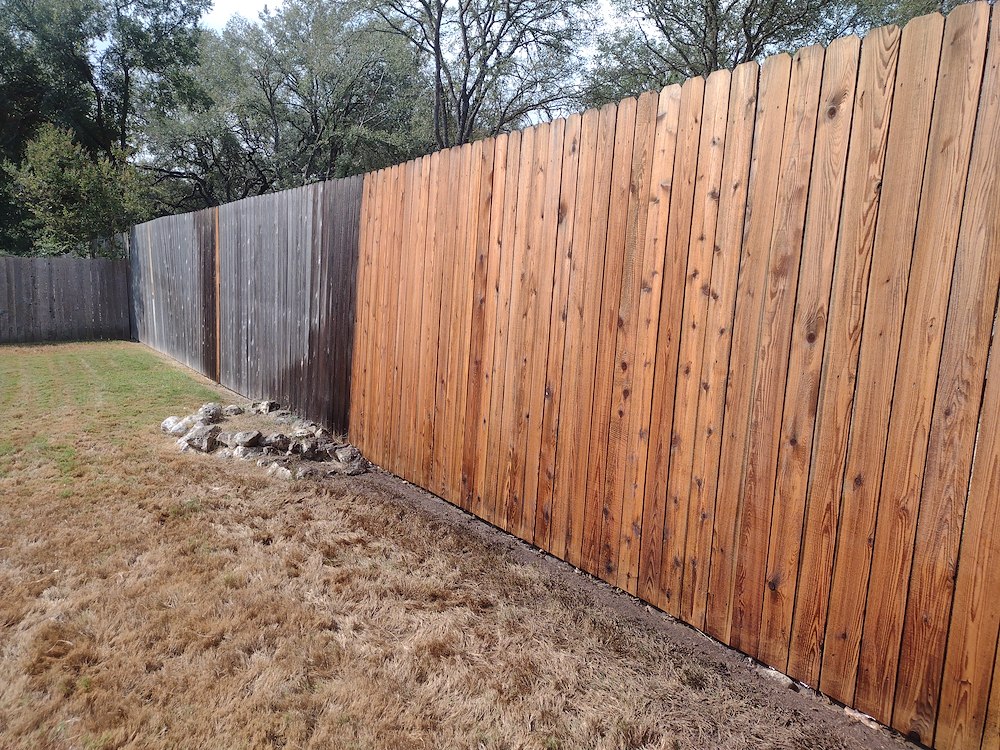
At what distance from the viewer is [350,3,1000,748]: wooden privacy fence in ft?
5.54

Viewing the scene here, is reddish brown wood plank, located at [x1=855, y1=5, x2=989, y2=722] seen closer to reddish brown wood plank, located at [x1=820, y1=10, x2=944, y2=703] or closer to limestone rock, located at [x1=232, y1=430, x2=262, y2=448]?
reddish brown wood plank, located at [x1=820, y1=10, x2=944, y2=703]

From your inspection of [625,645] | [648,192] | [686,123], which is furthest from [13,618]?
[686,123]

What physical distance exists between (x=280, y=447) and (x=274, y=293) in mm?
1926

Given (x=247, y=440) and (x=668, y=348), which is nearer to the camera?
(x=668, y=348)

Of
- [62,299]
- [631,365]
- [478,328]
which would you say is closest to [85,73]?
[62,299]

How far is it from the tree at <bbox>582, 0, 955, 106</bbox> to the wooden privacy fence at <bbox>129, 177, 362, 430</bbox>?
437 inches

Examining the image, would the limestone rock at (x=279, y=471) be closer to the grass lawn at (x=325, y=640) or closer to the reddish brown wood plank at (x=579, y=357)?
the grass lawn at (x=325, y=640)

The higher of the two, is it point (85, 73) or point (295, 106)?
point (295, 106)

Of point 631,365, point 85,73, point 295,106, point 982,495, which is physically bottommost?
point 982,495

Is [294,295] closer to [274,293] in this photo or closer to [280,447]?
[274,293]

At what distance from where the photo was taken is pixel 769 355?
211 cm

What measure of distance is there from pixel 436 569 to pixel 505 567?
31 centimetres

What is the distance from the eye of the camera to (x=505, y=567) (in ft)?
9.56

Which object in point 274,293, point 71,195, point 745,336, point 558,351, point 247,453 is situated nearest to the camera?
point 745,336
